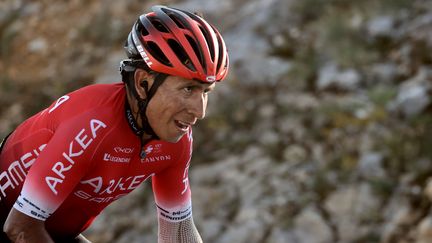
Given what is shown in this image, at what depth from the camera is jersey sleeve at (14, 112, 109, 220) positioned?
342cm

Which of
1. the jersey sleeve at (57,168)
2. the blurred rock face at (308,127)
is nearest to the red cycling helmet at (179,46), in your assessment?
the jersey sleeve at (57,168)

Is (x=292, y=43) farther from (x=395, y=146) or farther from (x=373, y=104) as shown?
(x=395, y=146)

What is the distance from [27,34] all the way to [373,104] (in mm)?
7326

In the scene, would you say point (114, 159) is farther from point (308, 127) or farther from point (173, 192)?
point (308, 127)

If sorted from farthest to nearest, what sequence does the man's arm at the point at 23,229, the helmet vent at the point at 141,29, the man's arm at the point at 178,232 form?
the man's arm at the point at 178,232, the helmet vent at the point at 141,29, the man's arm at the point at 23,229

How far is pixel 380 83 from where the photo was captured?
9594 millimetres

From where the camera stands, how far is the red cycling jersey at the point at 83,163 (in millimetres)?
3441

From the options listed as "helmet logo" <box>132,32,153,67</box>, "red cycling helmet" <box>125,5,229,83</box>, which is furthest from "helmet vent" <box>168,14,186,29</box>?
"helmet logo" <box>132,32,153,67</box>

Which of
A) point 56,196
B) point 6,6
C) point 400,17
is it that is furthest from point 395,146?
point 6,6

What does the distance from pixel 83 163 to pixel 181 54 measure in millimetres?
732

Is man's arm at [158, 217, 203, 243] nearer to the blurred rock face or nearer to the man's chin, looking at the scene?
the man's chin

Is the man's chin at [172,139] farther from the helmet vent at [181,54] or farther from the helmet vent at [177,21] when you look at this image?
the helmet vent at [177,21]

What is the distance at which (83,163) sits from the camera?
139 inches

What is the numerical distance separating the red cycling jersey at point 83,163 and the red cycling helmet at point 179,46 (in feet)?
0.88
